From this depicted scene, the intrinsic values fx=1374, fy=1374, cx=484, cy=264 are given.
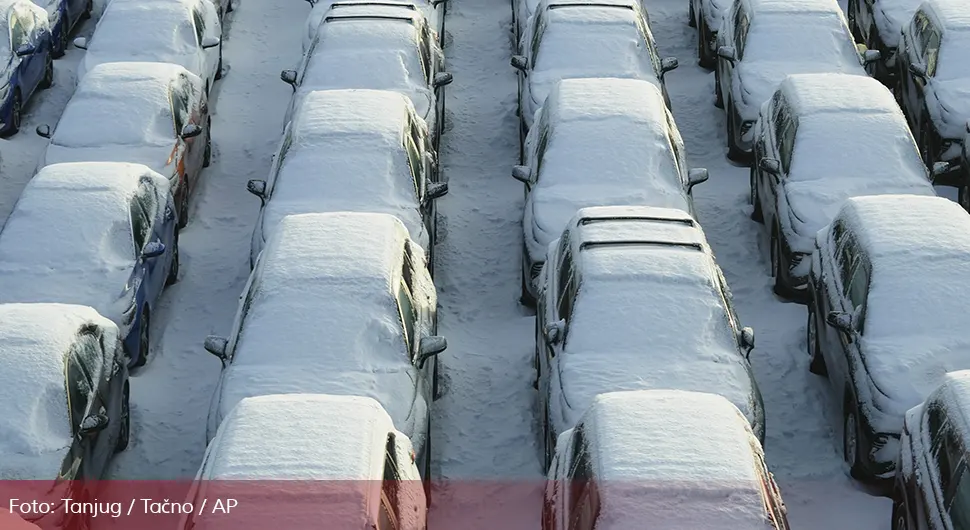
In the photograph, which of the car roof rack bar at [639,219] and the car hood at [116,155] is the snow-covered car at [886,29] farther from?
the car hood at [116,155]

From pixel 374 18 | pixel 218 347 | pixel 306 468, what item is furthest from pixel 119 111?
pixel 306 468

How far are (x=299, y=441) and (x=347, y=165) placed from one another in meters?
4.78

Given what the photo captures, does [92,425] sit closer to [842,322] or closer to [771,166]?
[842,322]

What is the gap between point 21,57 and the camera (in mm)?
16016

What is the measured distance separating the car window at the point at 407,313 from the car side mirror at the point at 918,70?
7.00m

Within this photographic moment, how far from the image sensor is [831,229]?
11508 mm

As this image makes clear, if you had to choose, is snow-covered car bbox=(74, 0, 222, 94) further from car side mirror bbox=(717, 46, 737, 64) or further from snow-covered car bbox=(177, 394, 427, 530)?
snow-covered car bbox=(177, 394, 427, 530)

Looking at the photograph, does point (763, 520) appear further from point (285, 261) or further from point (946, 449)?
point (285, 261)

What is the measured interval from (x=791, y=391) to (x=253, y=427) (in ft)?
17.4

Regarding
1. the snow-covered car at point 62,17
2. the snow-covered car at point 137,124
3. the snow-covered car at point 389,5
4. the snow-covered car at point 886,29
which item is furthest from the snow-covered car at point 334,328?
the snow-covered car at point 62,17

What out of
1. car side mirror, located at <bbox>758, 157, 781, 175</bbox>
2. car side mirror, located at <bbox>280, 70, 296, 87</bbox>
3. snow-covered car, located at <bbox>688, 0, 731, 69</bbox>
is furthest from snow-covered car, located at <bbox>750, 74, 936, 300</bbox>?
car side mirror, located at <bbox>280, 70, 296, 87</bbox>

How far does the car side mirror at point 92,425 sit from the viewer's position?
955 centimetres

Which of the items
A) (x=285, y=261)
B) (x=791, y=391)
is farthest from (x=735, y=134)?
(x=285, y=261)

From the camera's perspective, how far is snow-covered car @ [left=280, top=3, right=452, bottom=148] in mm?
14367
